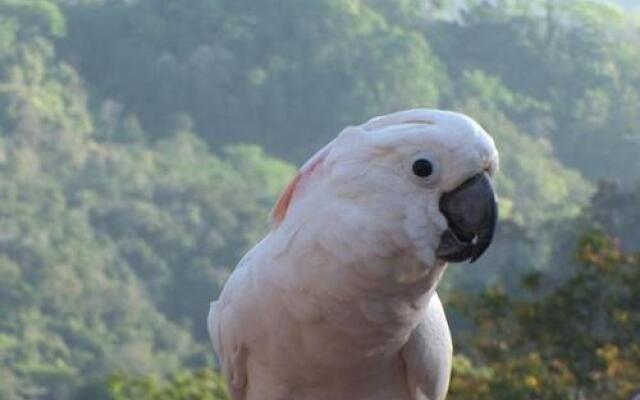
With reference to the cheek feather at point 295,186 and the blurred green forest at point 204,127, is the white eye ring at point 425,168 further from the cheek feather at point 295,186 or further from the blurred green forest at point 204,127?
the blurred green forest at point 204,127

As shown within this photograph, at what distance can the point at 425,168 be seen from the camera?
2.96 meters

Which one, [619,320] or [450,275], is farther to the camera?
[450,275]

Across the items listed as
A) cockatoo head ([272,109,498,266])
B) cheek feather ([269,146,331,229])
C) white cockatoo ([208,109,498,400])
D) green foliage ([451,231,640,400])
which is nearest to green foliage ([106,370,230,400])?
green foliage ([451,231,640,400])

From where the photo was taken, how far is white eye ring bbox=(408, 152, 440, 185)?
2.95m

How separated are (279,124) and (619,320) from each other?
2482 centimetres

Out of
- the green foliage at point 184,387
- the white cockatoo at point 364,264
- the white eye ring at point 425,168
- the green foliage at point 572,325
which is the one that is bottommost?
the green foliage at point 184,387

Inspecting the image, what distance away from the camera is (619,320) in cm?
777

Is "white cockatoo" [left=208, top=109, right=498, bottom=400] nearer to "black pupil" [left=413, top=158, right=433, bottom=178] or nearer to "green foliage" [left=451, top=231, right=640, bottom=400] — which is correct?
"black pupil" [left=413, top=158, right=433, bottom=178]

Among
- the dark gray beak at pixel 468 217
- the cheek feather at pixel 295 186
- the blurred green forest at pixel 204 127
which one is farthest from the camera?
the blurred green forest at pixel 204 127

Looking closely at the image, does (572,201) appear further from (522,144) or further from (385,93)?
(385,93)

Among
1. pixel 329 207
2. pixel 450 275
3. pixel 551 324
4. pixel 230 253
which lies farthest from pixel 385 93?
pixel 329 207

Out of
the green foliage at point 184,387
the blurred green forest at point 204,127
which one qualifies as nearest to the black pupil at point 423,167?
the green foliage at point 184,387

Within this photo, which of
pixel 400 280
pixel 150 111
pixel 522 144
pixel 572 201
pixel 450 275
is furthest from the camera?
pixel 150 111

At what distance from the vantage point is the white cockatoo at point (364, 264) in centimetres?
295
